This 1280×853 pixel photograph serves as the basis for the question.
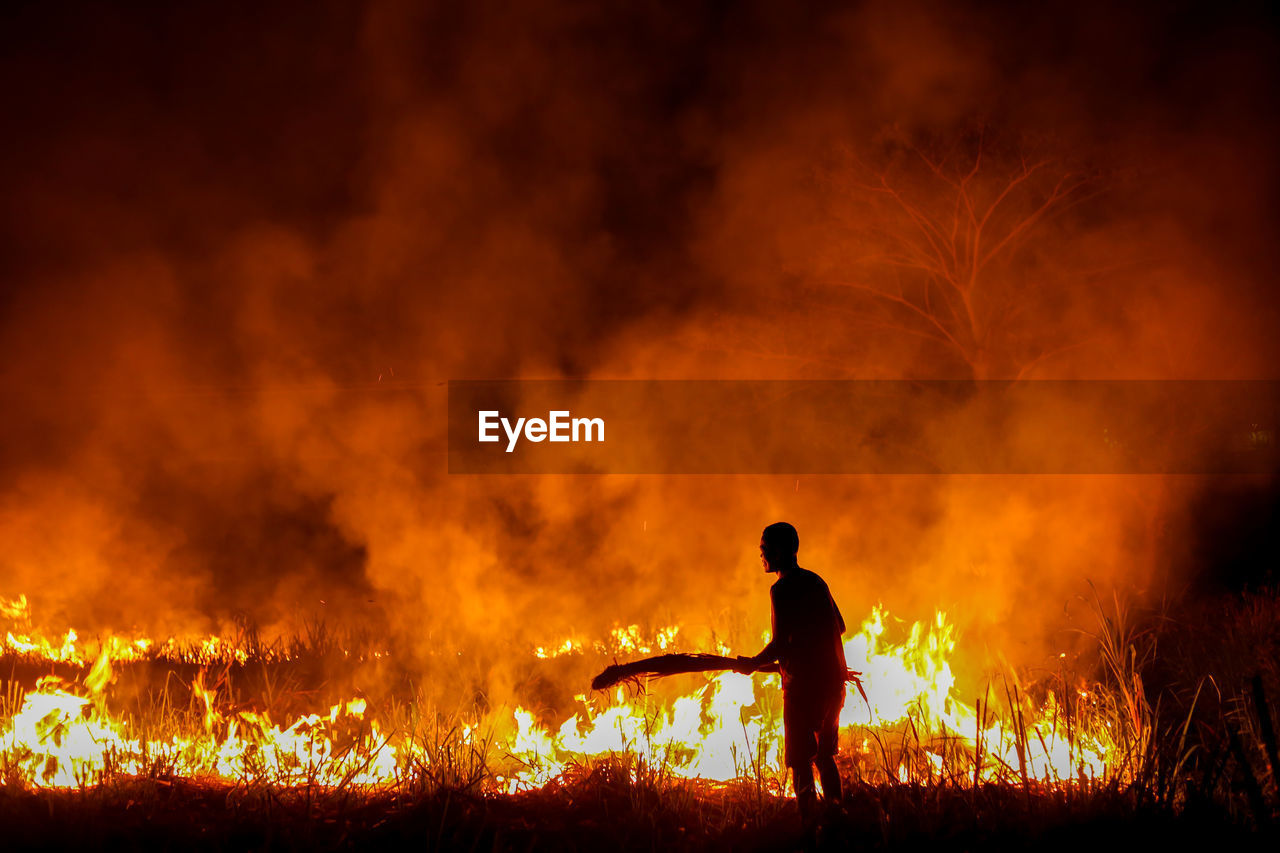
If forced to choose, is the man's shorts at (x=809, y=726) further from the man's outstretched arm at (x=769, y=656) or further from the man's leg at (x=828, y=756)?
the man's outstretched arm at (x=769, y=656)

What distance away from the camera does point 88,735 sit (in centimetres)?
555

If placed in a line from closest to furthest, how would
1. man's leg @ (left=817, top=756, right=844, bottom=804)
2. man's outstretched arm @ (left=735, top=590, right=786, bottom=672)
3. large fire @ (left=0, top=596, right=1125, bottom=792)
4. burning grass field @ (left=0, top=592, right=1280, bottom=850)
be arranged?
A: burning grass field @ (left=0, top=592, right=1280, bottom=850)
man's outstretched arm @ (left=735, top=590, right=786, bottom=672)
man's leg @ (left=817, top=756, right=844, bottom=804)
large fire @ (left=0, top=596, right=1125, bottom=792)

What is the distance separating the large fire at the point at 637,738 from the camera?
4.72 m

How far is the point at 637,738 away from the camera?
550cm

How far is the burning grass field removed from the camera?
4.01 m

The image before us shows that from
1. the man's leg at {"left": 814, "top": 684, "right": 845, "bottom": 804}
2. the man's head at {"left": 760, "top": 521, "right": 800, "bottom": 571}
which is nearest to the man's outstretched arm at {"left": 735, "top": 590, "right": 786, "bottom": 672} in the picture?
the man's head at {"left": 760, "top": 521, "right": 800, "bottom": 571}

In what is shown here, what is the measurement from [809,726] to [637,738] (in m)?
1.52

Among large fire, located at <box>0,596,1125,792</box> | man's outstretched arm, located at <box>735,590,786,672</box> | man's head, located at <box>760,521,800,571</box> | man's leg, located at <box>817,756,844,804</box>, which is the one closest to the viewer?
man's outstretched arm, located at <box>735,590,786,672</box>

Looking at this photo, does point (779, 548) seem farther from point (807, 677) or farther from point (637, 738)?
point (637, 738)

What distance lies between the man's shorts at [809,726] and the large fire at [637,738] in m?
0.29

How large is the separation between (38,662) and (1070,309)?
11.7 meters

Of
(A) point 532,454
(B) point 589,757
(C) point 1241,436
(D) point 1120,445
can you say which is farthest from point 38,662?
(C) point 1241,436

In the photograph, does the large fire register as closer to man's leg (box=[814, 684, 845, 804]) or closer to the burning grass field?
the burning grass field

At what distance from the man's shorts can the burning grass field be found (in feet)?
0.77
